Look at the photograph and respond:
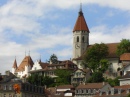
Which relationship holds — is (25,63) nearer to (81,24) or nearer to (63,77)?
(81,24)

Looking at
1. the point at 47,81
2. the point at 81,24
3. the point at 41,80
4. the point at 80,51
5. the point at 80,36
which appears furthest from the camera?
the point at 81,24

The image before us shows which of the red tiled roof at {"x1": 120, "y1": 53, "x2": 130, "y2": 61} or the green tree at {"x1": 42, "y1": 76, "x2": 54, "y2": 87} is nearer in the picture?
the green tree at {"x1": 42, "y1": 76, "x2": 54, "y2": 87}

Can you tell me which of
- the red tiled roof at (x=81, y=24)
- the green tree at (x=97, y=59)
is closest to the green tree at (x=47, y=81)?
the green tree at (x=97, y=59)

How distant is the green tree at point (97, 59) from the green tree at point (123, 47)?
13.2 feet

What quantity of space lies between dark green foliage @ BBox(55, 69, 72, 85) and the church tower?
25115 mm

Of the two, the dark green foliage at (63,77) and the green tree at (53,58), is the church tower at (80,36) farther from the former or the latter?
the dark green foliage at (63,77)

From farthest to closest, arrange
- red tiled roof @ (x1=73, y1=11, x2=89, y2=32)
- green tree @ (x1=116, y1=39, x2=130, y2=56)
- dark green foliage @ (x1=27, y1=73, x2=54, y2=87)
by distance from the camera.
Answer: red tiled roof @ (x1=73, y1=11, x2=89, y2=32) → green tree @ (x1=116, y1=39, x2=130, y2=56) → dark green foliage @ (x1=27, y1=73, x2=54, y2=87)

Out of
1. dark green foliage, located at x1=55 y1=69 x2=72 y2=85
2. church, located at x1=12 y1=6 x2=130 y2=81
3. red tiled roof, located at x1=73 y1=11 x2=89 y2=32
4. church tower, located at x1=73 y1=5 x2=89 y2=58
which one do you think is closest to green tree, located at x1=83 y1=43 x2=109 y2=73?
church, located at x1=12 y1=6 x2=130 y2=81

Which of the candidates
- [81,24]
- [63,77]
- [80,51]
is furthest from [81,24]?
[63,77]

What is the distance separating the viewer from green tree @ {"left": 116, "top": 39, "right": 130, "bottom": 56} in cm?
16062

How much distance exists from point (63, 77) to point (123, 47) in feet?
73.2

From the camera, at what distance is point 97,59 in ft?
515

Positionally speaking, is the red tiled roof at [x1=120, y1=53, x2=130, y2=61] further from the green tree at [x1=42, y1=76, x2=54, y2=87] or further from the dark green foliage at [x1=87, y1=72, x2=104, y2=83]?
the green tree at [x1=42, y1=76, x2=54, y2=87]

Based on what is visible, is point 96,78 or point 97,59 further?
point 97,59
